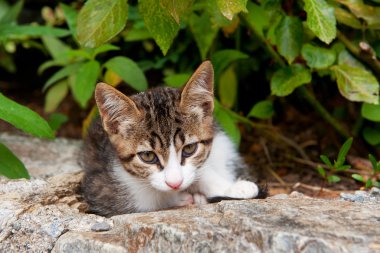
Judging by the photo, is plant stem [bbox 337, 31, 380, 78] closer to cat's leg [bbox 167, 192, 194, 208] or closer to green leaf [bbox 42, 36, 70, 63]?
cat's leg [bbox 167, 192, 194, 208]

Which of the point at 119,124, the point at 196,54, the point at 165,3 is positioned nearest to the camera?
the point at 165,3

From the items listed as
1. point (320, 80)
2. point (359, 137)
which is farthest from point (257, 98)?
point (359, 137)

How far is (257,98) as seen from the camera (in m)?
4.59

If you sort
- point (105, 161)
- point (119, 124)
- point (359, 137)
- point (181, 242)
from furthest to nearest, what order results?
point (359, 137) < point (105, 161) < point (119, 124) < point (181, 242)

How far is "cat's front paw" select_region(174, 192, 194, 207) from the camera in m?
2.88

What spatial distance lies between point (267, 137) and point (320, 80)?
65cm

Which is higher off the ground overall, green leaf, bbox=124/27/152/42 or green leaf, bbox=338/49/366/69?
green leaf, bbox=338/49/366/69

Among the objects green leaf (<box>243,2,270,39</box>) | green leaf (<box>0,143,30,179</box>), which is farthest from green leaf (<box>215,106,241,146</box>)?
green leaf (<box>0,143,30,179</box>)

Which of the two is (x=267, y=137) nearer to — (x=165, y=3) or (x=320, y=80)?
(x=320, y=80)

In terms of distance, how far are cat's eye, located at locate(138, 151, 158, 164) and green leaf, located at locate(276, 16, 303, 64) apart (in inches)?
36.9

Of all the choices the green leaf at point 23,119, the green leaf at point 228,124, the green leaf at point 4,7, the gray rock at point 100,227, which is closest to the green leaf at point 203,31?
the green leaf at point 228,124

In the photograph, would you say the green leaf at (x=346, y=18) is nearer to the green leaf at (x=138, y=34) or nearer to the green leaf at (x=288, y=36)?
the green leaf at (x=288, y=36)

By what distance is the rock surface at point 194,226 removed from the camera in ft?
6.76

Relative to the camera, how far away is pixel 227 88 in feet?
13.2
